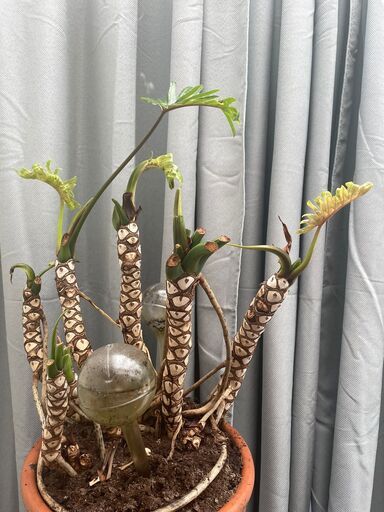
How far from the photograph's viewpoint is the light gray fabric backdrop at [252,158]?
706 millimetres

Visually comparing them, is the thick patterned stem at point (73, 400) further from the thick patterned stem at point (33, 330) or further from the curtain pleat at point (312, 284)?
the curtain pleat at point (312, 284)

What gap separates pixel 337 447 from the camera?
2.56ft

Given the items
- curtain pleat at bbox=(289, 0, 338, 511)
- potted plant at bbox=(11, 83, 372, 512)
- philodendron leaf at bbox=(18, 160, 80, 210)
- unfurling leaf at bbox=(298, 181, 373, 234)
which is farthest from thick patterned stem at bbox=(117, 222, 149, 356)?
curtain pleat at bbox=(289, 0, 338, 511)

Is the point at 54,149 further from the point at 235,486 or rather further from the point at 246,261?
the point at 235,486

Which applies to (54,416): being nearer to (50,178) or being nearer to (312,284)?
(50,178)

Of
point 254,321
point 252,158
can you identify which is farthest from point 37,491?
point 252,158

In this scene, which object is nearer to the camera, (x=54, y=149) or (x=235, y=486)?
(x=235, y=486)

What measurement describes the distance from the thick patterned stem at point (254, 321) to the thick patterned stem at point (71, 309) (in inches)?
8.0

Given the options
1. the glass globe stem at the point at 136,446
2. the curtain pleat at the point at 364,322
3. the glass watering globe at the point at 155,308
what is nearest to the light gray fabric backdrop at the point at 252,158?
the curtain pleat at the point at 364,322

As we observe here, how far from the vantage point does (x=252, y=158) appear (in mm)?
792

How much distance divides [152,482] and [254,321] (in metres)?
0.22

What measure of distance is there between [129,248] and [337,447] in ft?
1.79

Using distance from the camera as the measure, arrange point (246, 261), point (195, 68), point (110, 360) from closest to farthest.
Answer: point (110, 360)
point (195, 68)
point (246, 261)

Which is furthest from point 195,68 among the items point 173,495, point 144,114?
point 173,495
